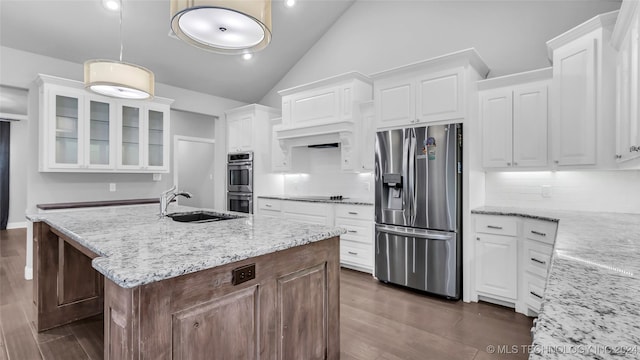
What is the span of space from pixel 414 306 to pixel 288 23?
4.16 m

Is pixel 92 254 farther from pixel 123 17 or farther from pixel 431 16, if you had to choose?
pixel 431 16

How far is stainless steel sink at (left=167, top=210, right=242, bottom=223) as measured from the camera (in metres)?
2.40

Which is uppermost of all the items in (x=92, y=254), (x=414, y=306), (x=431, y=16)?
(x=431, y=16)

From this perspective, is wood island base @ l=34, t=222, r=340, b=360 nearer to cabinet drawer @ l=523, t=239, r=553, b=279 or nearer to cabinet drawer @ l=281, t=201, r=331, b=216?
cabinet drawer @ l=523, t=239, r=553, b=279

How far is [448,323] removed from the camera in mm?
2537

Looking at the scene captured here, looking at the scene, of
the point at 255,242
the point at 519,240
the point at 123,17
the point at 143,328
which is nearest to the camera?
the point at 143,328

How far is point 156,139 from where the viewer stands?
468cm

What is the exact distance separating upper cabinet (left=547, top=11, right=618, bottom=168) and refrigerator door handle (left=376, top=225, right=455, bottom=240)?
46.8 inches

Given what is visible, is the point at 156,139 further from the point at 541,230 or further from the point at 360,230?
the point at 541,230

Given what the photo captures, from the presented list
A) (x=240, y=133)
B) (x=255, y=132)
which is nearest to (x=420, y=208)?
(x=255, y=132)

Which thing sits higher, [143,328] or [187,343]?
[143,328]

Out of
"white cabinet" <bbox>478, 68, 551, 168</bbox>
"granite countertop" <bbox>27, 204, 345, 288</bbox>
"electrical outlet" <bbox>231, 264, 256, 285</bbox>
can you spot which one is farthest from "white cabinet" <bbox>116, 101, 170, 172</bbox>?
"white cabinet" <bbox>478, 68, 551, 168</bbox>

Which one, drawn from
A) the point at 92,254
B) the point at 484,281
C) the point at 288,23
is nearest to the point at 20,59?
the point at 288,23

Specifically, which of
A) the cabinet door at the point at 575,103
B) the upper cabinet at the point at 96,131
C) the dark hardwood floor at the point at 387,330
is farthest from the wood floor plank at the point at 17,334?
the cabinet door at the point at 575,103
